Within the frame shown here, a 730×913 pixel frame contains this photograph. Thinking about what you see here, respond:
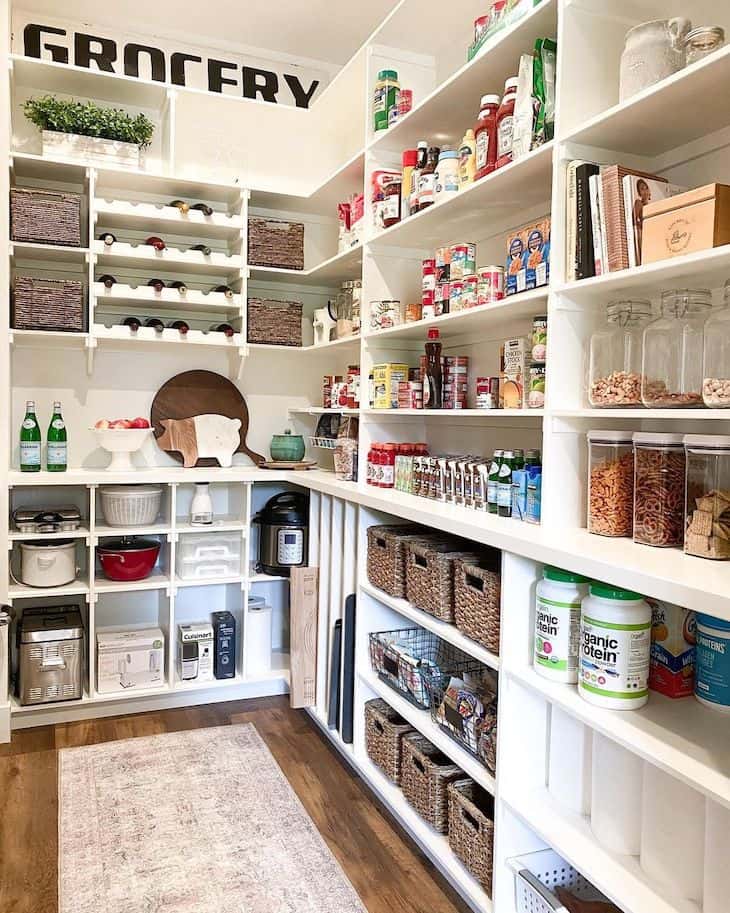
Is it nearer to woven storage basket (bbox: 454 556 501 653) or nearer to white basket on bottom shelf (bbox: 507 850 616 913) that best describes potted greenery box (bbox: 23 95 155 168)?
woven storage basket (bbox: 454 556 501 653)

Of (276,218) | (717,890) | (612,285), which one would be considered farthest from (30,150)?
(717,890)

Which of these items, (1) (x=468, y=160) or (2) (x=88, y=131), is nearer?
(1) (x=468, y=160)

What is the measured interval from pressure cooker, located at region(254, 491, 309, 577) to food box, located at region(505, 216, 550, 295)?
1.64m

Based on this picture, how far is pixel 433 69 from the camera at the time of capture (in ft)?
9.64

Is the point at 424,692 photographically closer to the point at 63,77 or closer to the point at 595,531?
the point at 595,531

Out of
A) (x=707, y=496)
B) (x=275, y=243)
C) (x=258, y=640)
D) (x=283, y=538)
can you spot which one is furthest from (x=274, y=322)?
(x=707, y=496)

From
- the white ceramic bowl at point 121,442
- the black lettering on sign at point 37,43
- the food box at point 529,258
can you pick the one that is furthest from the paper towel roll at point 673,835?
the black lettering on sign at point 37,43

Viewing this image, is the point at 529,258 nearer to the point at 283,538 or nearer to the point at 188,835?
the point at 283,538

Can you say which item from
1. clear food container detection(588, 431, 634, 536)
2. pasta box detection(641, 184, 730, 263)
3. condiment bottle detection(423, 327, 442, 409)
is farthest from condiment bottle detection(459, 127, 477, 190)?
clear food container detection(588, 431, 634, 536)

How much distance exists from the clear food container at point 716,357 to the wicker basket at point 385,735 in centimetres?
145

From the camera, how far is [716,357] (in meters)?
1.60

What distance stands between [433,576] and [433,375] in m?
0.69

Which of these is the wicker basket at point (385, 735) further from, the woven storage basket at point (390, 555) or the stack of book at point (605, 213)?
the stack of book at point (605, 213)

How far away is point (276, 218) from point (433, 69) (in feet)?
3.78
